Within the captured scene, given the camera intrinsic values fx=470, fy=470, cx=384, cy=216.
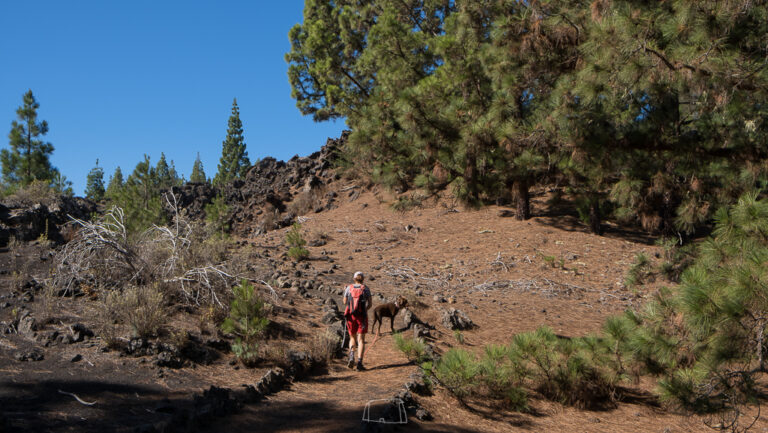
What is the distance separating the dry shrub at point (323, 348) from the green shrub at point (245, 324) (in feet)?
2.16

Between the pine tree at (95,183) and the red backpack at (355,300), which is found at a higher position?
the pine tree at (95,183)

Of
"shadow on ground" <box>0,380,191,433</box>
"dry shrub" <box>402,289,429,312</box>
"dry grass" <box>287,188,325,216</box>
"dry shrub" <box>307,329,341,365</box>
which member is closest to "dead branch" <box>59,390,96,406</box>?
"shadow on ground" <box>0,380,191,433</box>

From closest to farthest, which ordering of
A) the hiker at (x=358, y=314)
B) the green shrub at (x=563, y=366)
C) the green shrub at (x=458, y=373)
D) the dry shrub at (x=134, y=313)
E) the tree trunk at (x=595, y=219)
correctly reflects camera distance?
the green shrub at (x=458, y=373), the green shrub at (x=563, y=366), the dry shrub at (x=134, y=313), the hiker at (x=358, y=314), the tree trunk at (x=595, y=219)

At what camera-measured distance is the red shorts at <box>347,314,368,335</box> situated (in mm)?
5781

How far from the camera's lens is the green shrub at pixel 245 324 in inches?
213

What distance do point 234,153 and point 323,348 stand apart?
50.7 metres

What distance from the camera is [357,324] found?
19.1ft

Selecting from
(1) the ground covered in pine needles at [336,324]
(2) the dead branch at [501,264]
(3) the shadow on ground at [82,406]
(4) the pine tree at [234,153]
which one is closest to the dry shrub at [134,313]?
(1) the ground covered in pine needles at [336,324]

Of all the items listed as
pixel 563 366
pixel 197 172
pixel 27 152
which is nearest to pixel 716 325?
pixel 563 366

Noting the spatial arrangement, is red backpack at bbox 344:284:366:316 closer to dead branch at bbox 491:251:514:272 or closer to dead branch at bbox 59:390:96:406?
dead branch at bbox 59:390:96:406

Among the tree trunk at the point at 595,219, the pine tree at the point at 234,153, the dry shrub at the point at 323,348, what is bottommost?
the dry shrub at the point at 323,348

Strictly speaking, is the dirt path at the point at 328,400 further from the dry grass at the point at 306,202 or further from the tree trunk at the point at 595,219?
the dry grass at the point at 306,202

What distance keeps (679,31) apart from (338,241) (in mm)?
10740

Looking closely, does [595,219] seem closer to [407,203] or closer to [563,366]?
[407,203]
